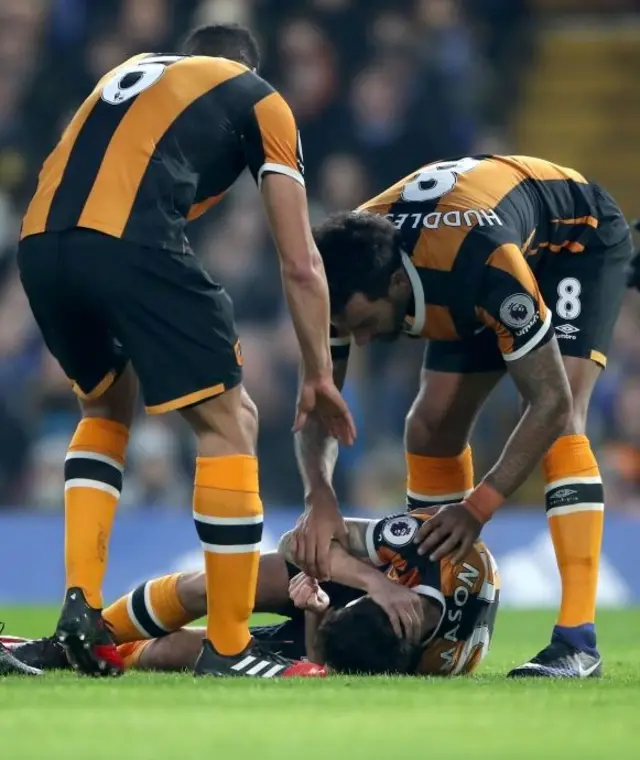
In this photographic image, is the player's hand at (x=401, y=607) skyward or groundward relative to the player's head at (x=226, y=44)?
groundward

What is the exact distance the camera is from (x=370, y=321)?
5.23 m

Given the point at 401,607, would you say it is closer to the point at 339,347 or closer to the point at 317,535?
the point at 317,535

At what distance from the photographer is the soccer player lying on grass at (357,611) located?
5016 millimetres

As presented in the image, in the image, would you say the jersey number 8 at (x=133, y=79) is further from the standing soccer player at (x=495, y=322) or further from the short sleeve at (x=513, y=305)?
the short sleeve at (x=513, y=305)

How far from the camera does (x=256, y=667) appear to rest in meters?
4.87

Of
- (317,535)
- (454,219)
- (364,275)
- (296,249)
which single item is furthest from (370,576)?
(454,219)

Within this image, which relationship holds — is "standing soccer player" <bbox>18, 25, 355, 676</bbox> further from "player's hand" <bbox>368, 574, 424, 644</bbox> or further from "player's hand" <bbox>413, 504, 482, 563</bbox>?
"player's hand" <bbox>413, 504, 482, 563</bbox>

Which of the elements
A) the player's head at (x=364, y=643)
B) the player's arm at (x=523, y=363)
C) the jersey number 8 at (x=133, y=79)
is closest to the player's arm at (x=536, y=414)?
the player's arm at (x=523, y=363)

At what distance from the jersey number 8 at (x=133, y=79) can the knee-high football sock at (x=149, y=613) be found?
1489mm

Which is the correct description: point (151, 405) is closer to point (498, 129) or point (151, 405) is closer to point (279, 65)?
point (279, 65)

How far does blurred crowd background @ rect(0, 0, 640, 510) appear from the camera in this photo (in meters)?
10.6

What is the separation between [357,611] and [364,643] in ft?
0.30

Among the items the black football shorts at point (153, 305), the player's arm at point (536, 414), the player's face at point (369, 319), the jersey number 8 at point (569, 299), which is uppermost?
the black football shorts at point (153, 305)

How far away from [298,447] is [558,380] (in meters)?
0.91
